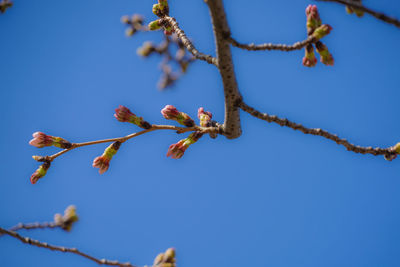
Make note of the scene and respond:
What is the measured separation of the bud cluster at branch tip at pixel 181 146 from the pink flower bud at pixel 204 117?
126mm

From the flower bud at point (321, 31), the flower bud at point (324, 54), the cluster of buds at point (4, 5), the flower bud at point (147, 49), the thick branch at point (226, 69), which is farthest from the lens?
the flower bud at point (147, 49)

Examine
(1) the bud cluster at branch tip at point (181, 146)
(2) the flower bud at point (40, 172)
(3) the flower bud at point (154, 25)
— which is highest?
(3) the flower bud at point (154, 25)

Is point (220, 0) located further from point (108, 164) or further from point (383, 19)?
point (108, 164)

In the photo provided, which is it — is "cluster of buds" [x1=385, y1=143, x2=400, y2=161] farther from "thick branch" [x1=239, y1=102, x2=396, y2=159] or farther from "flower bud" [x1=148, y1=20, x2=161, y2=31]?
"flower bud" [x1=148, y1=20, x2=161, y2=31]

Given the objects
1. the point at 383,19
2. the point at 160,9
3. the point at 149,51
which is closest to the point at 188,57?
the point at 149,51

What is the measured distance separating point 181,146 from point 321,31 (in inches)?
52.0

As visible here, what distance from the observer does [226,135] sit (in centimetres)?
246

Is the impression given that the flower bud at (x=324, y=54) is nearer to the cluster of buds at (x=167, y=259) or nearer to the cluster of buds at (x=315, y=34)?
the cluster of buds at (x=315, y=34)

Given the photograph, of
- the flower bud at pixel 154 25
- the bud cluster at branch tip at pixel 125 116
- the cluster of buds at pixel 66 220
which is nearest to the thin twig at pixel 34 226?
the cluster of buds at pixel 66 220

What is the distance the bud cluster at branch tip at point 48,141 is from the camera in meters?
2.55

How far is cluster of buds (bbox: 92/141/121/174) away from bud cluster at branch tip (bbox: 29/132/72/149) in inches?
10.6

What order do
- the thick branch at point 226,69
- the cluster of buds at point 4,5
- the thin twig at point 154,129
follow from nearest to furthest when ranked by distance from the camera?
the thick branch at point 226,69
the thin twig at point 154,129
the cluster of buds at point 4,5

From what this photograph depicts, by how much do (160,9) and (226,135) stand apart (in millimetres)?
1366

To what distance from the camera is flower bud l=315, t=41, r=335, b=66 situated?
2285 millimetres
